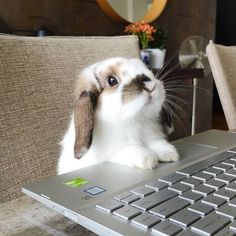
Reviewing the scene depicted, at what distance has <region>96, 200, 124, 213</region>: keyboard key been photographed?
43cm

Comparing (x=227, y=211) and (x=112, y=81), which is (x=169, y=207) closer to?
(x=227, y=211)

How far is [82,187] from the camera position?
20.4 inches

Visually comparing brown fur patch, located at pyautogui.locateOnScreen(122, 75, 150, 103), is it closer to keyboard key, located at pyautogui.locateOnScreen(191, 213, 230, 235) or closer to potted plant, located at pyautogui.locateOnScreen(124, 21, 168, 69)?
keyboard key, located at pyautogui.locateOnScreen(191, 213, 230, 235)

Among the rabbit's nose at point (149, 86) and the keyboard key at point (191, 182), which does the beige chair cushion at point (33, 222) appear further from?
the rabbit's nose at point (149, 86)

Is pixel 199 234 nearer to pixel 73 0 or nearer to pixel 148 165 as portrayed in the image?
pixel 148 165

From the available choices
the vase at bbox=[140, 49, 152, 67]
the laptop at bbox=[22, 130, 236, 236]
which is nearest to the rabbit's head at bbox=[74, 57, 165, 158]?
the laptop at bbox=[22, 130, 236, 236]

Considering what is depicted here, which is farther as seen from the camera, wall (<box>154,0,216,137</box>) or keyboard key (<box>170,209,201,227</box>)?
wall (<box>154,0,216,137</box>)

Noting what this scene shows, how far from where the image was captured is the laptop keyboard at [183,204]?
1.27 ft

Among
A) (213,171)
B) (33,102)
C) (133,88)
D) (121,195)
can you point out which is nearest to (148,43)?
(33,102)

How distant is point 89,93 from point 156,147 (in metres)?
0.19

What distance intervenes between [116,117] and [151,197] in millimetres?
331

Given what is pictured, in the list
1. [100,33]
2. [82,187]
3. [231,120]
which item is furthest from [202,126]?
[82,187]

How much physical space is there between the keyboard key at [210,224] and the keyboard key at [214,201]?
31 mm

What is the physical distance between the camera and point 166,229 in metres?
0.38
